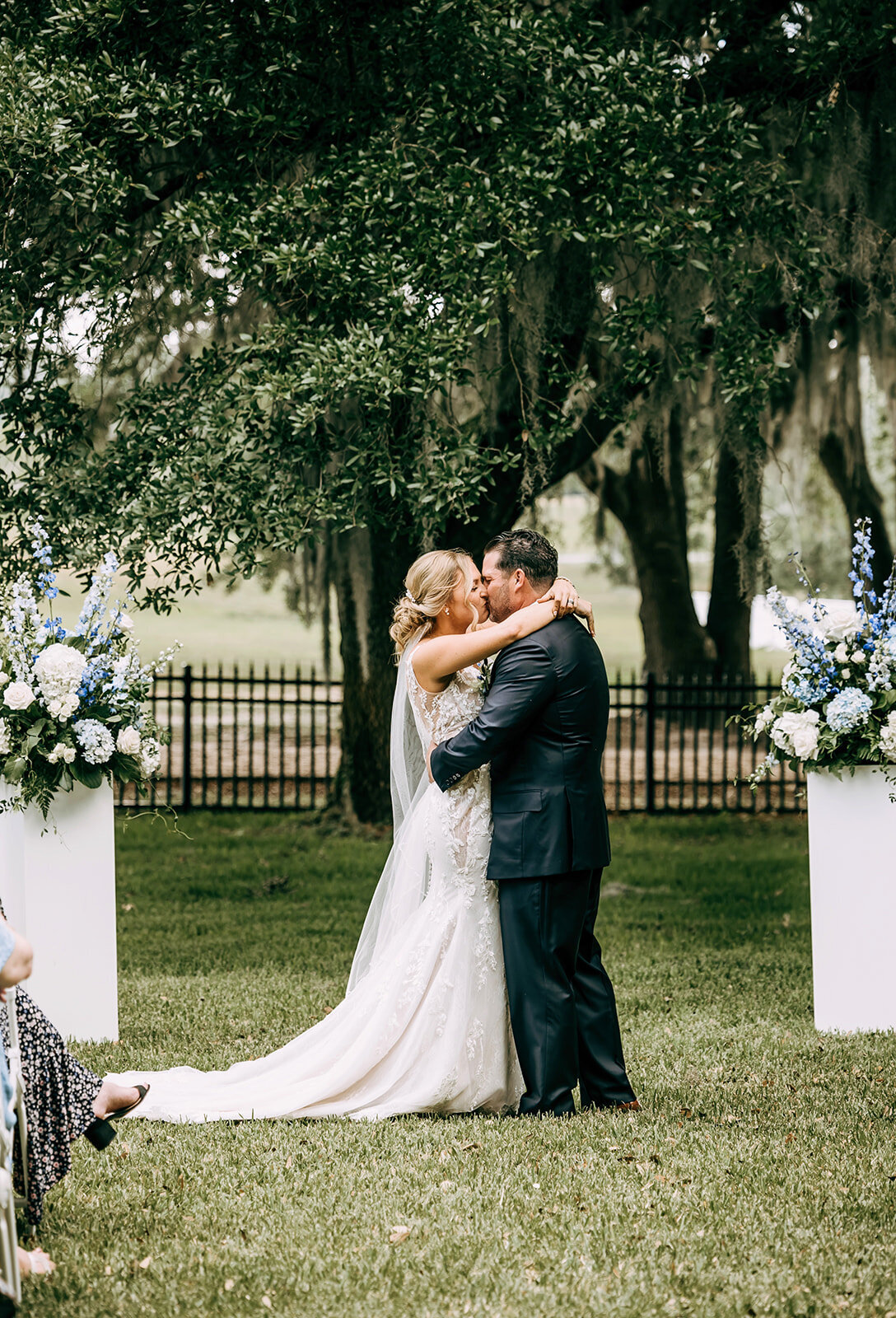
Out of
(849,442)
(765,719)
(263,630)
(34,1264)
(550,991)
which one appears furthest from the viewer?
(263,630)

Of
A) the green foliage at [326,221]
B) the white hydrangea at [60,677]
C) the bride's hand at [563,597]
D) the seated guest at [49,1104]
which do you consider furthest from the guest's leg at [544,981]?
the green foliage at [326,221]

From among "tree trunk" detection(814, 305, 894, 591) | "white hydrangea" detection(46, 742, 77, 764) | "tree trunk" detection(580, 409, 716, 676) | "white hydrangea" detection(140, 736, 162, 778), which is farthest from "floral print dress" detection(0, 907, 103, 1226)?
"tree trunk" detection(580, 409, 716, 676)

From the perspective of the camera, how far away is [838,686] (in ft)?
19.3

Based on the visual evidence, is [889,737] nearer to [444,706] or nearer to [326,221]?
[444,706]

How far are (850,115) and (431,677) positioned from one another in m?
5.53

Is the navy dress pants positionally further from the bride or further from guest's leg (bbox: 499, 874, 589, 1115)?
the bride

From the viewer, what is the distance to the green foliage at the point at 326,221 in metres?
6.68

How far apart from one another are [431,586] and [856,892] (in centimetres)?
246

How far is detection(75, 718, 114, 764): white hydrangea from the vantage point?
5.64m

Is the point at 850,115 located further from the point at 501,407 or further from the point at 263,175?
the point at 263,175

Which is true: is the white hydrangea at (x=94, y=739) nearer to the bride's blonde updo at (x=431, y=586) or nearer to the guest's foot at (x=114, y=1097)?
the bride's blonde updo at (x=431, y=586)

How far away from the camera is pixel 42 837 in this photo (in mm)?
5785

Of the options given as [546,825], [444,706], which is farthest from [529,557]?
[546,825]

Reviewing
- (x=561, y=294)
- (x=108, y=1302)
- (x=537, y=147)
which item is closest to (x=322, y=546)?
(x=561, y=294)
